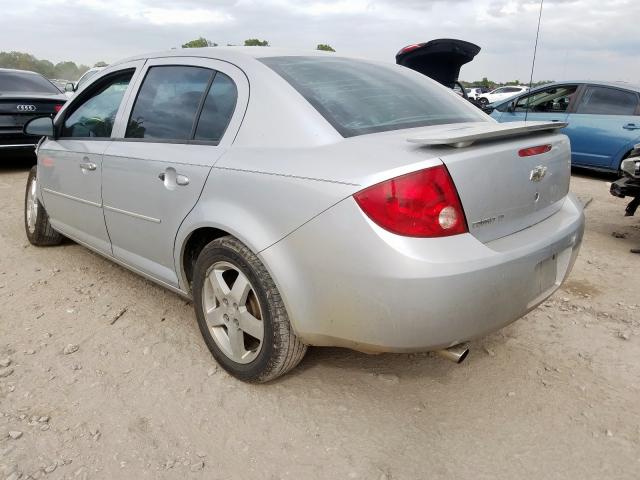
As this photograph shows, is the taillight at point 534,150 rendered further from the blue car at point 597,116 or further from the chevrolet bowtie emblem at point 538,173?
the blue car at point 597,116

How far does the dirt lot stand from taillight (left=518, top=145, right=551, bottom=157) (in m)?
1.09

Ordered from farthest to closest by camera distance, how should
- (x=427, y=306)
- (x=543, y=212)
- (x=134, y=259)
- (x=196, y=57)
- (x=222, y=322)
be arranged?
(x=134, y=259) → (x=196, y=57) → (x=222, y=322) → (x=543, y=212) → (x=427, y=306)

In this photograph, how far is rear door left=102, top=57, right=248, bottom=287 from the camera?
2490 mm

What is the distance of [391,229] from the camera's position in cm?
185

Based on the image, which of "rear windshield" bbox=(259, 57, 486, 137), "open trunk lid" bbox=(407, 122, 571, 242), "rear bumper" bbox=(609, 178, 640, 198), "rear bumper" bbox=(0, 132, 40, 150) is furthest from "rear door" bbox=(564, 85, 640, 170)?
"rear bumper" bbox=(0, 132, 40, 150)

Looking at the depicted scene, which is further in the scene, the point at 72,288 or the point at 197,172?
the point at 72,288

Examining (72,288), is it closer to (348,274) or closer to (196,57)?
(196,57)

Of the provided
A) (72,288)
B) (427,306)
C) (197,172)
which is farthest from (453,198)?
(72,288)

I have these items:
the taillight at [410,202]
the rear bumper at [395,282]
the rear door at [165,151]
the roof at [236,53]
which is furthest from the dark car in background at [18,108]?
the taillight at [410,202]

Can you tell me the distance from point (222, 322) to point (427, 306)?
1100 millimetres

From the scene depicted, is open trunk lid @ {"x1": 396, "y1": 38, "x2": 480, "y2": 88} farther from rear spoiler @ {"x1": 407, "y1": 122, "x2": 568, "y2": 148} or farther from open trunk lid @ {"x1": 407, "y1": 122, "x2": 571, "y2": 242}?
rear spoiler @ {"x1": 407, "y1": 122, "x2": 568, "y2": 148}

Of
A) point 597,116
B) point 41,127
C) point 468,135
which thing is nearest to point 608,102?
point 597,116

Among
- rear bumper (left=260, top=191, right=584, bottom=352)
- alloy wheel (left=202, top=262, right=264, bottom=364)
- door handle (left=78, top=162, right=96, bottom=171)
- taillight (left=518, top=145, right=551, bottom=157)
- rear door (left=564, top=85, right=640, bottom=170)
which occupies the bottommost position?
rear door (left=564, top=85, right=640, bottom=170)

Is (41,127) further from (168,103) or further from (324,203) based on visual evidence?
(324,203)
